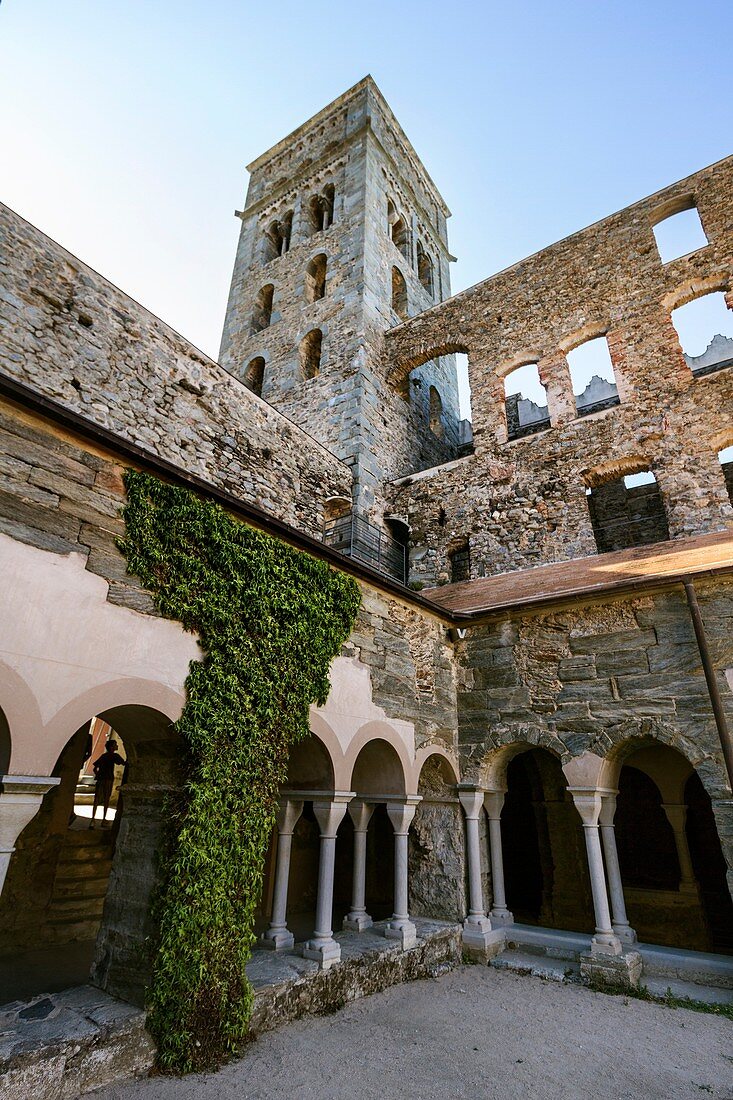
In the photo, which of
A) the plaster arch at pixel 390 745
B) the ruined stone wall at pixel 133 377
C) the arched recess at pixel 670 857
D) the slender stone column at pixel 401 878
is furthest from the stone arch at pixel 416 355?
the slender stone column at pixel 401 878

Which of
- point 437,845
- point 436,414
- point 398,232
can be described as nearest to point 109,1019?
point 437,845

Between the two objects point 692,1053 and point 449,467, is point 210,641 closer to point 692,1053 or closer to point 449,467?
point 692,1053

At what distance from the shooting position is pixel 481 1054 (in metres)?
3.89

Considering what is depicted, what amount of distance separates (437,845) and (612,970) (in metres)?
2.03

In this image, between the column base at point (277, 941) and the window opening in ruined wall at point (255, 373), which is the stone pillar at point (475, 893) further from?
the window opening in ruined wall at point (255, 373)

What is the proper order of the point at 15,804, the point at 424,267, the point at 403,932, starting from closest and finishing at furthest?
the point at 15,804, the point at 403,932, the point at 424,267

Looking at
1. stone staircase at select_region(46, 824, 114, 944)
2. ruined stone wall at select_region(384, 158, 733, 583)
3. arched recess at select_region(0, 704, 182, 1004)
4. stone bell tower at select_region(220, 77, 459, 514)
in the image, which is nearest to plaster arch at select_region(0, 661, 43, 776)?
arched recess at select_region(0, 704, 182, 1004)

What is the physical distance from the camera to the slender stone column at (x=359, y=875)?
5867 millimetres

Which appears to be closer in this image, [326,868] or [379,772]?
[326,868]

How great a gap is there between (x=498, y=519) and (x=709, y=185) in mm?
8174

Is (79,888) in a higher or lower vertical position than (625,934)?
higher

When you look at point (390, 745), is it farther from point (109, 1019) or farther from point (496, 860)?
point (109, 1019)

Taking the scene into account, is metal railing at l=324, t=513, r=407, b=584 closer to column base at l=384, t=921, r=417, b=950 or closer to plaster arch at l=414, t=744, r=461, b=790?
plaster arch at l=414, t=744, r=461, b=790

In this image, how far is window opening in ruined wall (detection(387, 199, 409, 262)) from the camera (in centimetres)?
1820
